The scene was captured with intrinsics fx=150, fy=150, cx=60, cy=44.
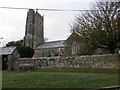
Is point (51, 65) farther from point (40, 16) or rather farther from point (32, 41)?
point (40, 16)

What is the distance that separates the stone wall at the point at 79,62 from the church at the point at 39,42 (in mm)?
19211

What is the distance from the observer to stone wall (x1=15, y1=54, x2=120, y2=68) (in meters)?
20.9

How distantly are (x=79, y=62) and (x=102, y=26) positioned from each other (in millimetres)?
6868

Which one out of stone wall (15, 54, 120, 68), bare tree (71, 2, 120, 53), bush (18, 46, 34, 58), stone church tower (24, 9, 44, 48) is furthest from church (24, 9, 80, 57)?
bare tree (71, 2, 120, 53)

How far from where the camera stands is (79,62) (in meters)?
23.5

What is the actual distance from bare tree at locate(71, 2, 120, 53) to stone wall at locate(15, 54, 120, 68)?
1.91m

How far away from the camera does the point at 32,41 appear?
5759 cm

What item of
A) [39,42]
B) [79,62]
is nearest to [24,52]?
[79,62]

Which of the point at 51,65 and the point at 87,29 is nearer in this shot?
the point at 87,29

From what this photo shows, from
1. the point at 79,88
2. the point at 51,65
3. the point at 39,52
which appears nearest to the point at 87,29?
the point at 51,65

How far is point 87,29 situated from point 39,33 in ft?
139

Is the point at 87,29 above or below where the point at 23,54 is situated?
above

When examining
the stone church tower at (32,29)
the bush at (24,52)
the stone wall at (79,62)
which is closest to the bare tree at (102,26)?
the stone wall at (79,62)

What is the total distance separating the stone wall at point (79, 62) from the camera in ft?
68.4
